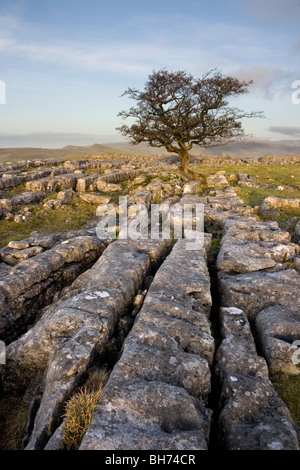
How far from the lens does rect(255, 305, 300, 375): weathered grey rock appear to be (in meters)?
6.27

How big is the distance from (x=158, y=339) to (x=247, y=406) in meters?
1.81

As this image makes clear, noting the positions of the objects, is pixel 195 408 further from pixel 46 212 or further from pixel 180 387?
pixel 46 212

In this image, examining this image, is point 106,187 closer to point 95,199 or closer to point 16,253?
point 95,199

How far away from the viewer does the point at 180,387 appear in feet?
15.7

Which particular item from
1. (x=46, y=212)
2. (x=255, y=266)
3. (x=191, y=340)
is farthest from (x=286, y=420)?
(x=46, y=212)

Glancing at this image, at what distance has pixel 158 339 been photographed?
5738 millimetres

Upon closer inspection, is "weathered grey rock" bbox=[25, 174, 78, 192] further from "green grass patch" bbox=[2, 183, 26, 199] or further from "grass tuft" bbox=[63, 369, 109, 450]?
"grass tuft" bbox=[63, 369, 109, 450]

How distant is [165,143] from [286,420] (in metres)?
32.4

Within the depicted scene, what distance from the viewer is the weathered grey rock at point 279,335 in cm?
627

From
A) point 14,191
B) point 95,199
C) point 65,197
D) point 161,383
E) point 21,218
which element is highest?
point 14,191

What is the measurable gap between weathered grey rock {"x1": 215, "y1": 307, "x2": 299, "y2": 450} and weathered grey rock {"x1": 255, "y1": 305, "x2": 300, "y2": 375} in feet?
1.54

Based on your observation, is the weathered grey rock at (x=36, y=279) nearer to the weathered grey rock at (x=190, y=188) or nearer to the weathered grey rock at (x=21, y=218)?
the weathered grey rock at (x=21, y=218)

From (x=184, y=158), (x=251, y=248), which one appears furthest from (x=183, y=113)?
(x=251, y=248)

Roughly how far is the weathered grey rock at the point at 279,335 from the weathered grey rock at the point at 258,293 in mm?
392
